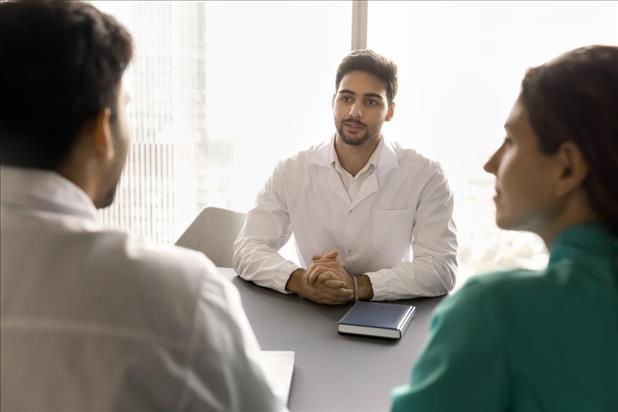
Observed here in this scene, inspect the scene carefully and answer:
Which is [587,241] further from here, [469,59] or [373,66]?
[469,59]

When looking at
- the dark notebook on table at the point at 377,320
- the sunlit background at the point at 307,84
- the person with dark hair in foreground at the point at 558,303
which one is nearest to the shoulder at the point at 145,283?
the person with dark hair in foreground at the point at 558,303

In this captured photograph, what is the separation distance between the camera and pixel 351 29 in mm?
3709

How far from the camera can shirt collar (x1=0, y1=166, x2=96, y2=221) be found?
0.90m

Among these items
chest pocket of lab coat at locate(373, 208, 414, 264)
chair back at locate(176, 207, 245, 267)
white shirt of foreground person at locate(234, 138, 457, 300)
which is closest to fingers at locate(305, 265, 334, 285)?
white shirt of foreground person at locate(234, 138, 457, 300)

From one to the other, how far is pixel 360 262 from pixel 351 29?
1.60 meters

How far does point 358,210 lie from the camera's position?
2.64 metres

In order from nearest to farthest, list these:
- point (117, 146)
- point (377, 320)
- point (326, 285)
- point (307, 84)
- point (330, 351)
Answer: point (117, 146)
point (330, 351)
point (377, 320)
point (326, 285)
point (307, 84)

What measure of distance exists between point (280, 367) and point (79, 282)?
0.74m

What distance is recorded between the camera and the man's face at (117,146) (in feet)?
3.42

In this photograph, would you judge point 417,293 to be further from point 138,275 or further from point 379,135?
point 138,275

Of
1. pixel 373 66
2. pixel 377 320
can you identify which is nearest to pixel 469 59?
pixel 373 66

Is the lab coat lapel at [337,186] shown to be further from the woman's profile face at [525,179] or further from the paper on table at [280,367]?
the woman's profile face at [525,179]

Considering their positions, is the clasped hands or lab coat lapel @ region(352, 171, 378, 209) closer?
the clasped hands

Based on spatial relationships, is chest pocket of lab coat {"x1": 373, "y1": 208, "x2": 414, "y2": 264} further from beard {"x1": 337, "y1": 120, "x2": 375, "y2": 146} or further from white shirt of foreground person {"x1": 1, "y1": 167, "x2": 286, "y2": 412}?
white shirt of foreground person {"x1": 1, "y1": 167, "x2": 286, "y2": 412}
